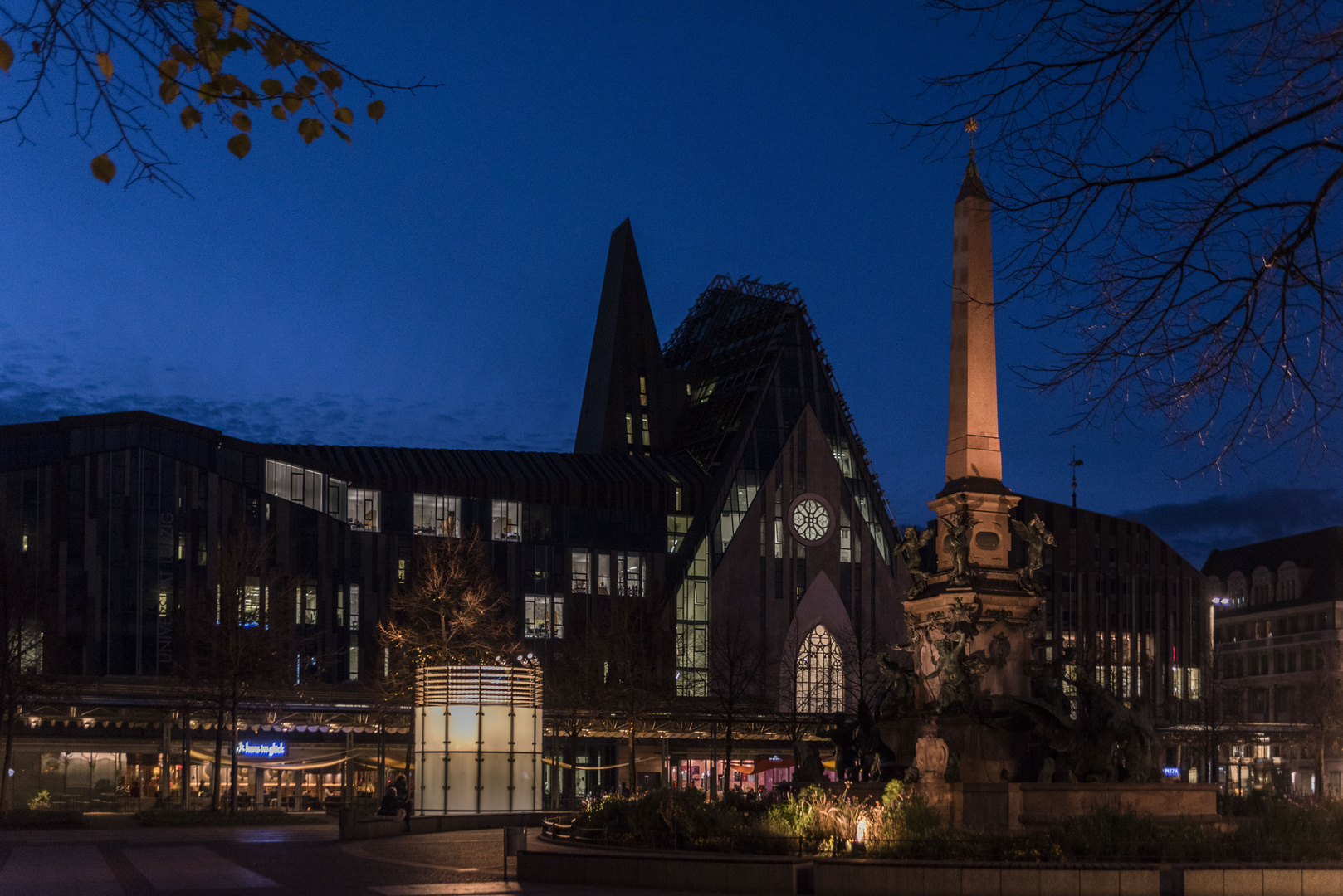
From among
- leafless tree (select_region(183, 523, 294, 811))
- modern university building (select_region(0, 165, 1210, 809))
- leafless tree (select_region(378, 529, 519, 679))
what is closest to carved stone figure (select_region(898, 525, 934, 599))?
leafless tree (select_region(378, 529, 519, 679))

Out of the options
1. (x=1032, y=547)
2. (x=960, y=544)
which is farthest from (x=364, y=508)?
(x=960, y=544)

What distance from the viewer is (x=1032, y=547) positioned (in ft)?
96.8

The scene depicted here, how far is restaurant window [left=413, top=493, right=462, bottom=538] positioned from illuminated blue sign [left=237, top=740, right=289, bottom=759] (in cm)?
2591

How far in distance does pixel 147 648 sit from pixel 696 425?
158ft

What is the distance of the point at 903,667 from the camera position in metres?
29.2

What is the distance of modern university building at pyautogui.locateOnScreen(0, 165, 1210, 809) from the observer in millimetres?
65812

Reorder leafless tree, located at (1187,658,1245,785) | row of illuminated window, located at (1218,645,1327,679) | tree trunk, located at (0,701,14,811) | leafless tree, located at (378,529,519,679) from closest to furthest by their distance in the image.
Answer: tree trunk, located at (0,701,14,811), leafless tree, located at (378,529,519,679), leafless tree, located at (1187,658,1245,785), row of illuminated window, located at (1218,645,1327,679)

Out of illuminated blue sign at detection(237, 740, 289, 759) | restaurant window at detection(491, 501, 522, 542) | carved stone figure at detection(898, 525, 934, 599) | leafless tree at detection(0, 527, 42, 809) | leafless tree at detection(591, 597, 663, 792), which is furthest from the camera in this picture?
restaurant window at detection(491, 501, 522, 542)

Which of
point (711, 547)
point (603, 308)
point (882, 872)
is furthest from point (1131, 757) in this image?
point (603, 308)

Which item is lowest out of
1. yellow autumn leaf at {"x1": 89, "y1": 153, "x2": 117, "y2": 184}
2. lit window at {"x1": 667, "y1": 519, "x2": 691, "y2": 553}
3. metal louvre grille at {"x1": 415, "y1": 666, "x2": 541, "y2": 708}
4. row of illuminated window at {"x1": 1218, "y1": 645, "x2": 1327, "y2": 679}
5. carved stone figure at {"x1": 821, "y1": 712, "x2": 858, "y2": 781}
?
row of illuminated window at {"x1": 1218, "y1": 645, "x2": 1327, "y2": 679}

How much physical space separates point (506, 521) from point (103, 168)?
282ft

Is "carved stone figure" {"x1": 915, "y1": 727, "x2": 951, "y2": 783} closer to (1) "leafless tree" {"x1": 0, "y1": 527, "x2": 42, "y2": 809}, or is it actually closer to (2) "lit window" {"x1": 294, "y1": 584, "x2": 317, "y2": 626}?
(1) "leafless tree" {"x1": 0, "y1": 527, "x2": 42, "y2": 809}

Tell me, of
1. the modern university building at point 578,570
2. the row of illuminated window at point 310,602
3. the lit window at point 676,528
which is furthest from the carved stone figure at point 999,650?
the lit window at point 676,528

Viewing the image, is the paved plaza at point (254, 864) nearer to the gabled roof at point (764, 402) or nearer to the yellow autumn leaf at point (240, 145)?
the yellow autumn leaf at point (240, 145)
